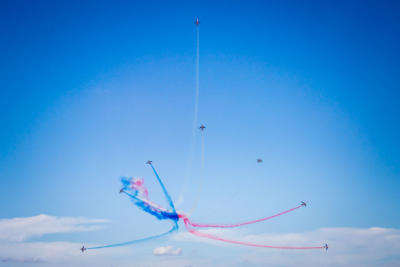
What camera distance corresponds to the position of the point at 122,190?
5850cm

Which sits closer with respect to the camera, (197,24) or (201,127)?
(197,24)

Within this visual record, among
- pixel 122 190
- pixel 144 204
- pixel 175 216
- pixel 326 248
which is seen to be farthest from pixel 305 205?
pixel 122 190

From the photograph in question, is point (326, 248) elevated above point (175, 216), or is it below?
below

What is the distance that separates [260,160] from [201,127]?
1283cm

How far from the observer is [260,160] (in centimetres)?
6266

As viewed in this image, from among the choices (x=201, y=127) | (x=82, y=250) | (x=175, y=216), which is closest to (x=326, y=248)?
(x=175, y=216)

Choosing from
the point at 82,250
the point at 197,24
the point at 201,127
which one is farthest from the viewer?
the point at 82,250

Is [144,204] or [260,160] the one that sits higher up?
[260,160]

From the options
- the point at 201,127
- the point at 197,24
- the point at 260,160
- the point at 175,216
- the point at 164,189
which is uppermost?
the point at 197,24

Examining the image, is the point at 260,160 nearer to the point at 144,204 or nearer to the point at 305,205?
the point at 305,205

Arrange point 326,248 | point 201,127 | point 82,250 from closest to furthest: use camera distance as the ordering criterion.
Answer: point 201,127, point 82,250, point 326,248

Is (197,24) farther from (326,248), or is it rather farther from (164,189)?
(326,248)

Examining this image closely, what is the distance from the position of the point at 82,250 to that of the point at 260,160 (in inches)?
1501

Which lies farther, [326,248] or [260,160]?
[326,248]
